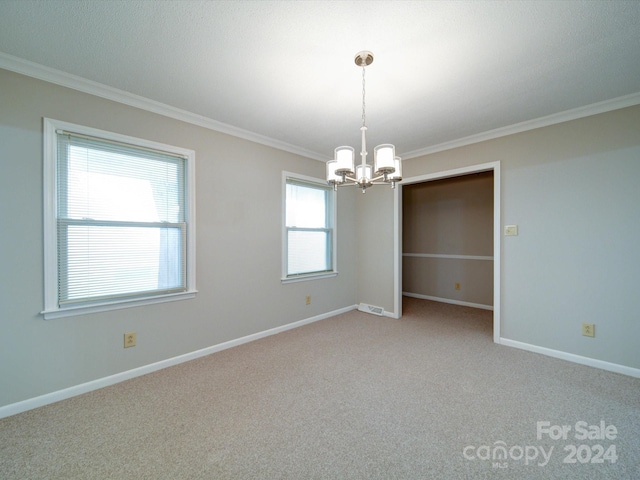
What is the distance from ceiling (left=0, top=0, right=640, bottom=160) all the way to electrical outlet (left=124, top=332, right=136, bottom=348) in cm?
205

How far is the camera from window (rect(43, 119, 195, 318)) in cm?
200

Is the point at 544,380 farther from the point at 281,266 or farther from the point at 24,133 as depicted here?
the point at 24,133

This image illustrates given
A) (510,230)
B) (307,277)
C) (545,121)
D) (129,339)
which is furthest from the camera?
(307,277)

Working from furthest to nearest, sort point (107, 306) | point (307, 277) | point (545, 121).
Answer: point (307, 277), point (545, 121), point (107, 306)

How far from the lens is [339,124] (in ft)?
9.36

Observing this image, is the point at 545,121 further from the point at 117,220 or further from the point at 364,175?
the point at 117,220

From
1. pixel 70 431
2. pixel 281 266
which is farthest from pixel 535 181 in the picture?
pixel 70 431

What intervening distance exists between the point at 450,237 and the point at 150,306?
4910 millimetres

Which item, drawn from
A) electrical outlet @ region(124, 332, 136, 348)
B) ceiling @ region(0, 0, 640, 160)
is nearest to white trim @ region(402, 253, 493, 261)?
ceiling @ region(0, 0, 640, 160)

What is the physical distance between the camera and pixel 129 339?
2305 mm

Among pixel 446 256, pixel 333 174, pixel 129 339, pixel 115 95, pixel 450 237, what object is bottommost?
pixel 129 339

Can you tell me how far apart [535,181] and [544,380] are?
6.32ft

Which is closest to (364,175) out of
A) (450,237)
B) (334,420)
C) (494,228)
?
(334,420)

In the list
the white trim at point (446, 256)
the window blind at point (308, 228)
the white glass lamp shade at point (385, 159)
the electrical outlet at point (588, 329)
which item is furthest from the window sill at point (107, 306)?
the white trim at point (446, 256)
